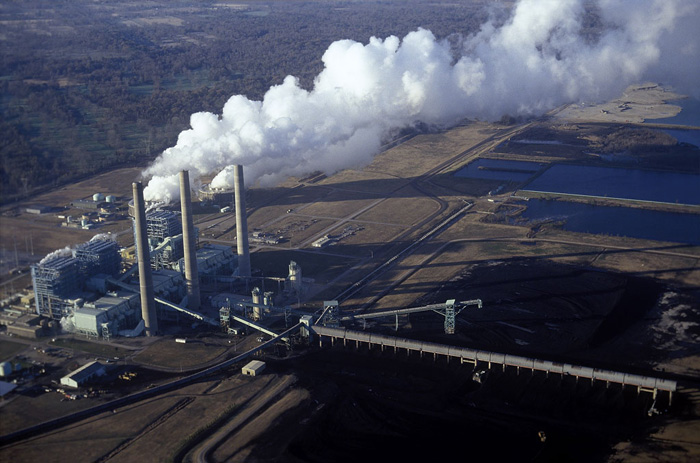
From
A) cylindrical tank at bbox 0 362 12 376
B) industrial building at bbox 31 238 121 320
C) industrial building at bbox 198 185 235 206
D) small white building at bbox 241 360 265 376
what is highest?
industrial building at bbox 31 238 121 320

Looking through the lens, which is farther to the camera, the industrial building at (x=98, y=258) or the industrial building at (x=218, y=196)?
the industrial building at (x=218, y=196)


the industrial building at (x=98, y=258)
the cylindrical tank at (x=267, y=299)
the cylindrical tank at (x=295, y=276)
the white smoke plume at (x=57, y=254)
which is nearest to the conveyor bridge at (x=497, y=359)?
the cylindrical tank at (x=267, y=299)

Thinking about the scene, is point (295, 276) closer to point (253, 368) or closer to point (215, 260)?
point (215, 260)

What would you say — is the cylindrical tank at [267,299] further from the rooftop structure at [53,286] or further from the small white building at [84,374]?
the rooftop structure at [53,286]

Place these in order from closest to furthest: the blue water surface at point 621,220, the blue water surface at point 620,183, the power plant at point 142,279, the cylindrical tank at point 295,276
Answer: the power plant at point 142,279
the cylindrical tank at point 295,276
the blue water surface at point 621,220
the blue water surface at point 620,183

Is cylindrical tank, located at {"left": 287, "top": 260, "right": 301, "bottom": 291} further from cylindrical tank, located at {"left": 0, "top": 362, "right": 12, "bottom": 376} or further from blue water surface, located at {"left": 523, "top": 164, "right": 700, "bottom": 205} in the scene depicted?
blue water surface, located at {"left": 523, "top": 164, "right": 700, "bottom": 205}

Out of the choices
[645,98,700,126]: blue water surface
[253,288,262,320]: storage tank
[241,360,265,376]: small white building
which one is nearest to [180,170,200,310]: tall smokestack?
[253,288,262,320]: storage tank
